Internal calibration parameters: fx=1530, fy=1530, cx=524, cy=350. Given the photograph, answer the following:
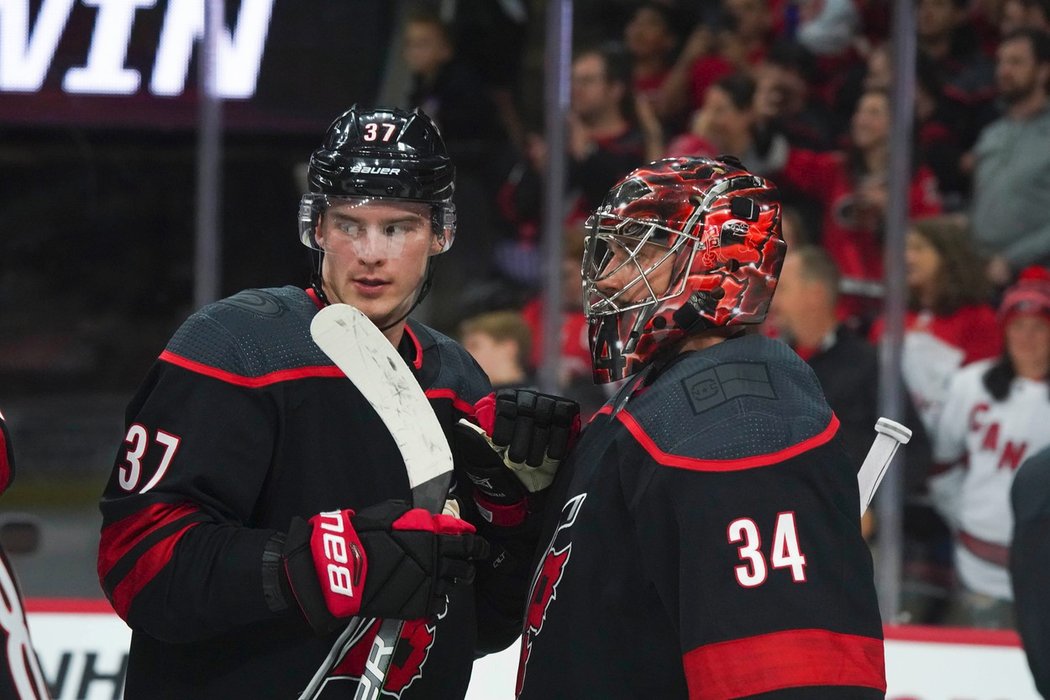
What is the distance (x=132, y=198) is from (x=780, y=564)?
3738 millimetres

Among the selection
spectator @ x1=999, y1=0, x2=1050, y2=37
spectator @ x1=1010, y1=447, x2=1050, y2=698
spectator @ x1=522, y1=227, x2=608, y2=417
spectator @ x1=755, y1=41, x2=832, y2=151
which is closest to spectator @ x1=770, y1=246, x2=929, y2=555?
spectator @ x1=755, y1=41, x2=832, y2=151

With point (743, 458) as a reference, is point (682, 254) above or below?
above

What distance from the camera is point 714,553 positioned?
1585 mm

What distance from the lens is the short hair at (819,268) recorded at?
14.6ft

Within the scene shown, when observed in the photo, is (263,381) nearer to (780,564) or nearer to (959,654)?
(780,564)

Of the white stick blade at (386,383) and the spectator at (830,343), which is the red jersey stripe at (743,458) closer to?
the white stick blade at (386,383)

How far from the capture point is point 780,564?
157 cm

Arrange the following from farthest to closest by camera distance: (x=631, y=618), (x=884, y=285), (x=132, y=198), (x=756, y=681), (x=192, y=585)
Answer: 1. (x=132, y=198)
2. (x=884, y=285)
3. (x=192, y=585)
4. (x=631, y=618)
5. (x=756, y=681)

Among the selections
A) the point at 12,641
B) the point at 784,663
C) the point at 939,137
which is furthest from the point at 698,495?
the point at 939,137

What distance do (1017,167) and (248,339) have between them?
301cm

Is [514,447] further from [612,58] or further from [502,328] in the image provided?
[612,58]

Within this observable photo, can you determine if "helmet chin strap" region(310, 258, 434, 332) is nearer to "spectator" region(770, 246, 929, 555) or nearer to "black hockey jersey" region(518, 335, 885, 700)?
"black hockey jersey" region(518, 335, 885, 700)

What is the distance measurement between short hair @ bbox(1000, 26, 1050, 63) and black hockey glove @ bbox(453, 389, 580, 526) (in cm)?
278

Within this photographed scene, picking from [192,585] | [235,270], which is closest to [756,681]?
[192,585]
